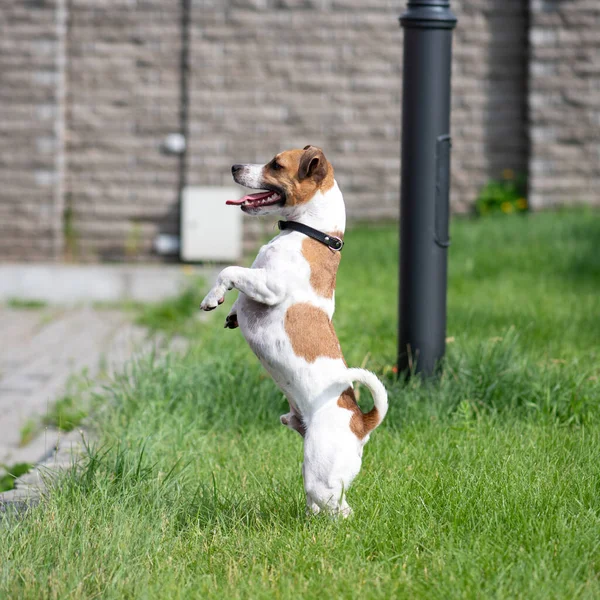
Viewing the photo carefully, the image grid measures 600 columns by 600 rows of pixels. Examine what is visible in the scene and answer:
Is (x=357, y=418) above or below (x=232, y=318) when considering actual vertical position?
below

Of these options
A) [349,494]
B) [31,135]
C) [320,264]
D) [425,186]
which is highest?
[31,135]

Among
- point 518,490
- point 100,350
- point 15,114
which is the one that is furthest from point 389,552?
point 15,114

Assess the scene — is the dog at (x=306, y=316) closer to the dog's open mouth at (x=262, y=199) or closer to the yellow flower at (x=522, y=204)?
the dog's open mouth at (x=262, y=199)

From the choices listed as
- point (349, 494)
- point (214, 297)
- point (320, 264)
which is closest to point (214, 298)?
point (214, 297)

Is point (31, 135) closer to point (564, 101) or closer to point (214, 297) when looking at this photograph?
point (564, 101)

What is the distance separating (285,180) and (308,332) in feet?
1.42

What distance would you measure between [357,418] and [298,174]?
696 millimetres

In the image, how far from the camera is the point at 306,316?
2547 mm

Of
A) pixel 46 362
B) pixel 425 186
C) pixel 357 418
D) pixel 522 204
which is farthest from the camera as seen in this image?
pixel 522 204

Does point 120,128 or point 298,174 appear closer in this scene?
point 298,174

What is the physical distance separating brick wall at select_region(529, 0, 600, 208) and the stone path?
402 cm

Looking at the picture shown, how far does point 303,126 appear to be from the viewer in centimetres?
856

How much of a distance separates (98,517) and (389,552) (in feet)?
2.58

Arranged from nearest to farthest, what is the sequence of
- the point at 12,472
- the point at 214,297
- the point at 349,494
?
the point at 214,297, the point at 349,494, the point at 12,472
